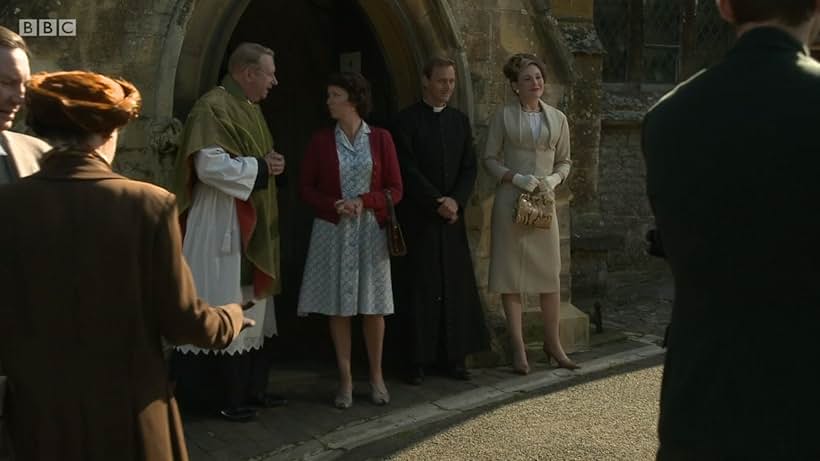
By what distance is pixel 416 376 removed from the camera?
6.38m

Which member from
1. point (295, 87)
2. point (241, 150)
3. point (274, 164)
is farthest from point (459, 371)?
point (295, 87)

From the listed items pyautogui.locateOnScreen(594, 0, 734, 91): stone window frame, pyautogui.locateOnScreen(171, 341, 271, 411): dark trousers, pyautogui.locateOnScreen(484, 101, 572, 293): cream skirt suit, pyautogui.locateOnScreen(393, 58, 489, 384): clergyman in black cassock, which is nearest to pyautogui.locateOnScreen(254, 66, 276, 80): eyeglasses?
pyautogui.locateOnScreen(393, 58, 489, 384): clergyman in black cassock

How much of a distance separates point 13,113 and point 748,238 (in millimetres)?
2157

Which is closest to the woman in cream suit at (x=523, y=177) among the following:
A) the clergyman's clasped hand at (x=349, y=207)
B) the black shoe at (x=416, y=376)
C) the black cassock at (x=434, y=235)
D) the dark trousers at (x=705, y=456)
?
the black cassock at (x=434, y=235)

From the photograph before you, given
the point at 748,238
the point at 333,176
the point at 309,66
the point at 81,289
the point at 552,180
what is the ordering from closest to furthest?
the point at 748,238
the point at 81,289
the point at 333,176
the point at 552,180
the point at 309,66

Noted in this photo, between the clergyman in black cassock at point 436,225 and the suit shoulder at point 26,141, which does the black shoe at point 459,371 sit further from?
the suit shoulder at point 26,141

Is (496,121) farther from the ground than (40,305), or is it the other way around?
(496,121)

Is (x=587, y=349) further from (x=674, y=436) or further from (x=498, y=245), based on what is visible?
(x=674, y=436)

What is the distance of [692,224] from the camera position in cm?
210

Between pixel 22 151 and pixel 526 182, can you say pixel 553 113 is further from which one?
pixel 22 151

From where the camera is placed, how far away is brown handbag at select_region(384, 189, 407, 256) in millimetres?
5836

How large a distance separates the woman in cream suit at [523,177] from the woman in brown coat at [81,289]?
4085 millimetres

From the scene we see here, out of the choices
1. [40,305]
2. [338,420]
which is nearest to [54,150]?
[40,305]

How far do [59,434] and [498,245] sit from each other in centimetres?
433
